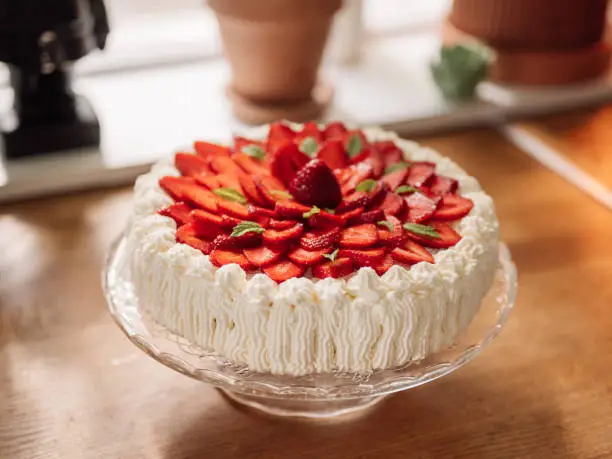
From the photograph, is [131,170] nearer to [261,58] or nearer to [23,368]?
[261,58]

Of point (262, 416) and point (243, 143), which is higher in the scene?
point (243, 143)

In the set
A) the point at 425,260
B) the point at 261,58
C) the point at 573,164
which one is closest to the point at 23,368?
the point at 425,260

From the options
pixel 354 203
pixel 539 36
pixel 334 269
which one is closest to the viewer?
pixel 334 269

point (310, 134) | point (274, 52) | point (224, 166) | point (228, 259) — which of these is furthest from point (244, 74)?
point (228, 259)

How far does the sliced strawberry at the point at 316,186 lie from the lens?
105 cm

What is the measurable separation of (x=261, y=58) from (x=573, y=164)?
64cm

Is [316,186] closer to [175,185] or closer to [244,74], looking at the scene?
[175,185]

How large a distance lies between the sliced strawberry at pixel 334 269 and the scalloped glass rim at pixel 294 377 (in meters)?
0.11

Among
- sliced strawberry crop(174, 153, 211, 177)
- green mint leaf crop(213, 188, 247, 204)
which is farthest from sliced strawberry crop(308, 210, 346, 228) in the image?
sliced strawberry crop(174, 153, 211, 177)

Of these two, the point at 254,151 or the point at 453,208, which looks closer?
the point at 453,208

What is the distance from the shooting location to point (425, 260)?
0.99 m

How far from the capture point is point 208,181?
1.11 meters

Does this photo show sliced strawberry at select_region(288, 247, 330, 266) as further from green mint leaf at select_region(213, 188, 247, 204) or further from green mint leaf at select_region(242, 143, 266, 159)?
green mint leaf at select_region(242, 143, 266, 159)

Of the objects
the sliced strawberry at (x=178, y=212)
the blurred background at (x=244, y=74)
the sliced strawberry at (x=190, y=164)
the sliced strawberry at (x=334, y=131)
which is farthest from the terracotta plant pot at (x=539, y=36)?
the sliced strawberry at (x=178, y=212)
